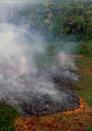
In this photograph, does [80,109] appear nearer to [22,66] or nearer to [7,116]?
[7,116]

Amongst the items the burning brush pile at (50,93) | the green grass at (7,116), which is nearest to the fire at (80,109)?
the burning brush pile at (50,93)

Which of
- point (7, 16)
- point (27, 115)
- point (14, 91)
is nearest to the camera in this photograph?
point (27, 115)

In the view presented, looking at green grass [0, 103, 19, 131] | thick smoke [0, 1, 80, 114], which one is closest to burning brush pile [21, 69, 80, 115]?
thick smoke [0, 1, 80, 114]

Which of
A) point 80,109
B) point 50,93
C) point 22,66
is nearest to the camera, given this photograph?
point 80,109

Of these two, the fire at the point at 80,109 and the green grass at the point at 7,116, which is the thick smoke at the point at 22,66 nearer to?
the green grass at the point at 7,116

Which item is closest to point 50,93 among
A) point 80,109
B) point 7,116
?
point 80,109

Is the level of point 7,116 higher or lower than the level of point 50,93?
higher

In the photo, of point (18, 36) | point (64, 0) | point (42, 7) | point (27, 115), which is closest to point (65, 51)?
point (18, 36)

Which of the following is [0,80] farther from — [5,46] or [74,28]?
[74,28]
